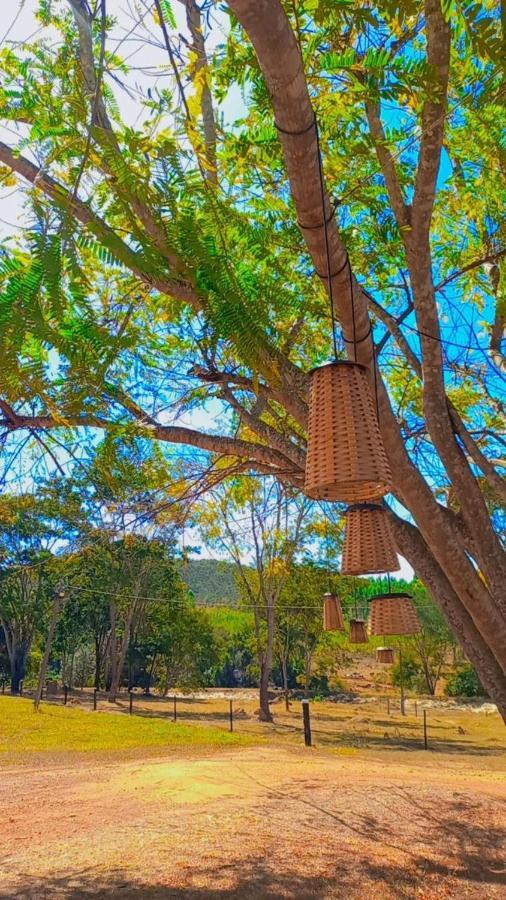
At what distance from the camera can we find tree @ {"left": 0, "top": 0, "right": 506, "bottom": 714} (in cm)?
233

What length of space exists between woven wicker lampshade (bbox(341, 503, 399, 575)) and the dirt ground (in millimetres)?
2237

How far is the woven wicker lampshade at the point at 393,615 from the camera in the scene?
263 inches

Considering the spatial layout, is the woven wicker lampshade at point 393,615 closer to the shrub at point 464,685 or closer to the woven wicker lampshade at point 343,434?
the woven wicker lampshade at point 343,434

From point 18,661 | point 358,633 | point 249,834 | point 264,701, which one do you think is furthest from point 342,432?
point 18,661

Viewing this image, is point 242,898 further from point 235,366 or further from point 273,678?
point 273,678

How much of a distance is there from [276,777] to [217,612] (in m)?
42.0

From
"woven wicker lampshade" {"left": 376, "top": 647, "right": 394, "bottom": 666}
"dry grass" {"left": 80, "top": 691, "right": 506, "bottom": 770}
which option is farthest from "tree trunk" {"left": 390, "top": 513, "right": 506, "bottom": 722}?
"dry grass" {"left": 80, "top": 691, "right": 506, "bottom": 770}

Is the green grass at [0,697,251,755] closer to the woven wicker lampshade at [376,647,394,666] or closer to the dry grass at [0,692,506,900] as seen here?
the dry grass at [0,692,506,900]

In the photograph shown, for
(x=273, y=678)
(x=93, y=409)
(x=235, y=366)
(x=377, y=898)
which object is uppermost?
(x=235, y=366)

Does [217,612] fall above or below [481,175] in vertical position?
below

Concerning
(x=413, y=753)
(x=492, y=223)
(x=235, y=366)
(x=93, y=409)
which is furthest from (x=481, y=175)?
(x=413, y=753)

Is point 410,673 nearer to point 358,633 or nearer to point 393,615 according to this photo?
point 358,633

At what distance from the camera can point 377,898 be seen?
452cm

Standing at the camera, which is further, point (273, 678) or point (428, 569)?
point (273, 678)
